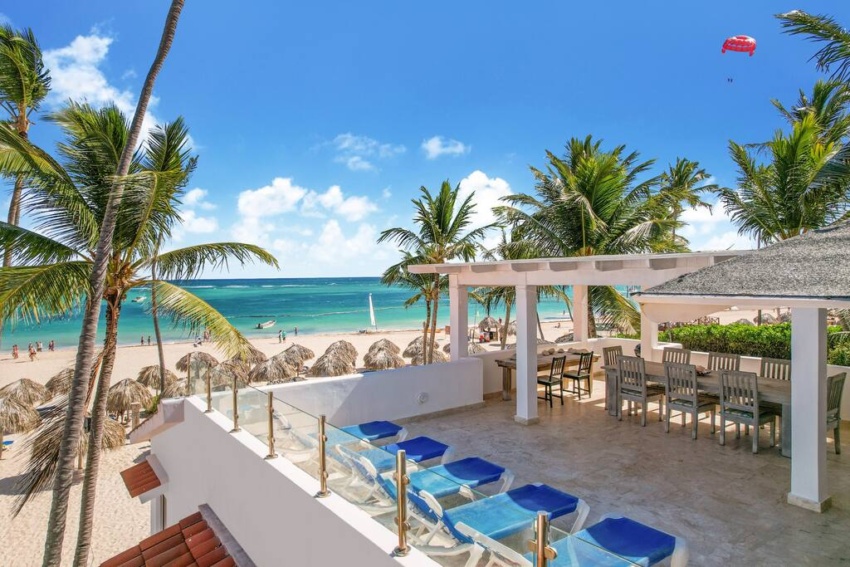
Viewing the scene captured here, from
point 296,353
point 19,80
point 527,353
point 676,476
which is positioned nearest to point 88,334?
point 527,353

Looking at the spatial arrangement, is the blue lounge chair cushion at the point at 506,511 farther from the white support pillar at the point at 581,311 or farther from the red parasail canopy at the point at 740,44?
the red parasail canopy at the point at 740,44

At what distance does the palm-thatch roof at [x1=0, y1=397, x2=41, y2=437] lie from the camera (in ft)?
50.7

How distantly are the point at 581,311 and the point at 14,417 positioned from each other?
17.8 m

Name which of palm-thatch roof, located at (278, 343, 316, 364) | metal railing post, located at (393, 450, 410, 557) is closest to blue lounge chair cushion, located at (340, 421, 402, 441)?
metal railing post, located at (393, 450, 410, 557)

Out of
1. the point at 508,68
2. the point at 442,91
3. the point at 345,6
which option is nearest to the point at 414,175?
the point at 442,91

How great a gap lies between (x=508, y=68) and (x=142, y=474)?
94.5ft

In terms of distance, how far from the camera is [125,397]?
57.5 feet

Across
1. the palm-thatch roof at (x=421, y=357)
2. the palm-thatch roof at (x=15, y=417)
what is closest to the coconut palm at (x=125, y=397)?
the palm-thatch roof at (x=15, y=417)

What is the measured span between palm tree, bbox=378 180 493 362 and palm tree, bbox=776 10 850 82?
1023 centimetres

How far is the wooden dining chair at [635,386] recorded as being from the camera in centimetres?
868

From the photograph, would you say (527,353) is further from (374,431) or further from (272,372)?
(272,372)

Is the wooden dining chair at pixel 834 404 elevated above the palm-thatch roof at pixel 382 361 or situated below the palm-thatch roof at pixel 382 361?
above

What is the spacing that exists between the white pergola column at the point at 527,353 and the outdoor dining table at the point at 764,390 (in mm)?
1625

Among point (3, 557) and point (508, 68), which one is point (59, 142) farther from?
point (508, 68)
